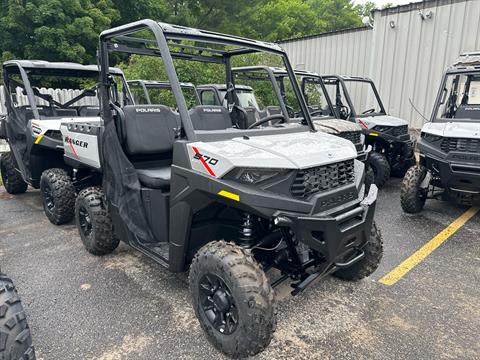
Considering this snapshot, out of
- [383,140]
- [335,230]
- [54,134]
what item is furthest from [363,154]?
[54,134]

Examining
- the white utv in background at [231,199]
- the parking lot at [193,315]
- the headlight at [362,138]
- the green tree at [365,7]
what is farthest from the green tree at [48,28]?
the green tree at [365,7]

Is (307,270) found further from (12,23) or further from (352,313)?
(12,23)

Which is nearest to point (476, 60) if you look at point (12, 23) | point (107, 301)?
point (107, 301)

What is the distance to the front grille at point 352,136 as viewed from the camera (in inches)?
240

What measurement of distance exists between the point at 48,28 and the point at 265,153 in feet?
51.9

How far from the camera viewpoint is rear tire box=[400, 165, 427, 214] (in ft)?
17.5

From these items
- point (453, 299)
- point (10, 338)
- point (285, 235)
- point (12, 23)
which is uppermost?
point (12, 23)

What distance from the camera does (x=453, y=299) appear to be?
10.6 feet

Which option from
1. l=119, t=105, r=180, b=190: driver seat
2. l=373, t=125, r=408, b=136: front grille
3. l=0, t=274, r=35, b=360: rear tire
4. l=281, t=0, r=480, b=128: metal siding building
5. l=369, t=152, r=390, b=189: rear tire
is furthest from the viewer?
l=281, t=0, r=480, b=128: metal siding building

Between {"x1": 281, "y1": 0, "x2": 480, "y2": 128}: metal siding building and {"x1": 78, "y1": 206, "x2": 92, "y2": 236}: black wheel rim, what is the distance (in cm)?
842

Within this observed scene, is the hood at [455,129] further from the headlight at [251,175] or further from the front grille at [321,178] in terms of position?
the headlight at [251,175]

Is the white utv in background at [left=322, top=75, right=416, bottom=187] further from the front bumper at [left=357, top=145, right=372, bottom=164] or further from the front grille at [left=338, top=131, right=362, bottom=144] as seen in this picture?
the front grille at [left=338, top=131, right=362, bottom=144]

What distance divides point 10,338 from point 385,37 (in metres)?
10.4

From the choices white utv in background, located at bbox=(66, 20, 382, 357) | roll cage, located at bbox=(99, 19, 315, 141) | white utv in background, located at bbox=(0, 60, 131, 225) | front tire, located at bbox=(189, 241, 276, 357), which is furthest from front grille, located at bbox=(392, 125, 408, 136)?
front tire, located at bbox=(189, 241, 276, 357)
